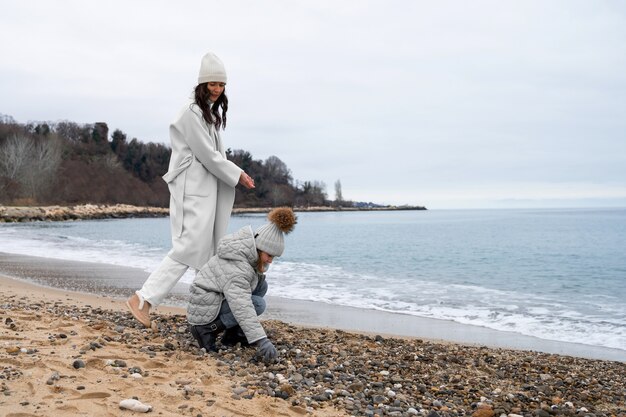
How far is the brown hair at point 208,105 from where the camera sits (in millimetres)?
4684

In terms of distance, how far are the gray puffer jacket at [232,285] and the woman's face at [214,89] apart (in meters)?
1.18

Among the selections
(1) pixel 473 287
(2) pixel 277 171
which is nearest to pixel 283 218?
(1) pixel 473 287

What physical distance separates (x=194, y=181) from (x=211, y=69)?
900 mm

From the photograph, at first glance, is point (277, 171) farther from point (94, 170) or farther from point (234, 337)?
point (234, 337)

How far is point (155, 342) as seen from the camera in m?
4.63

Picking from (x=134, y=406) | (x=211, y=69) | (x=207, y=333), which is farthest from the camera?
(x=211, y=69)

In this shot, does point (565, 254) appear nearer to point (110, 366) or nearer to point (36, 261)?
point (36, 261)

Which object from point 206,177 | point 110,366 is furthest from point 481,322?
point 110,366

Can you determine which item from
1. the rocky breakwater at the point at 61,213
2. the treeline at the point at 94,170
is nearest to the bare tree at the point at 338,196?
the treeline at the point at 94,170

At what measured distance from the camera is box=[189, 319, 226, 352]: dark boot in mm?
4411

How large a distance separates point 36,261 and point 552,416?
13.6m

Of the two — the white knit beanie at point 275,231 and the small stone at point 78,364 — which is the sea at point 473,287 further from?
the small stone at point 78,364

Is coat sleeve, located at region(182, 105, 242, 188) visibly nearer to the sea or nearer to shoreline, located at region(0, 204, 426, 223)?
the sea

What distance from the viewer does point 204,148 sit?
4.61 meters
